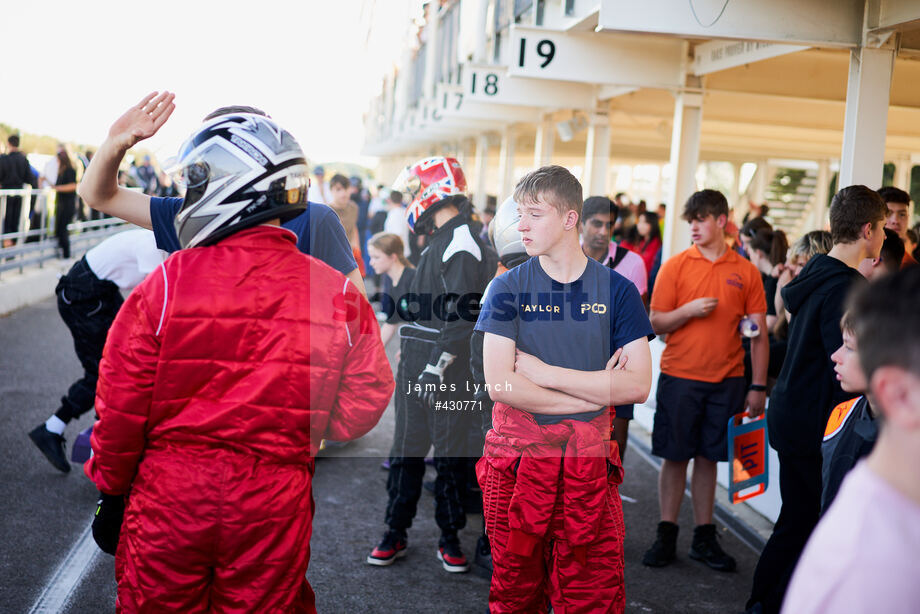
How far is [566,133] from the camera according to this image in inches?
508

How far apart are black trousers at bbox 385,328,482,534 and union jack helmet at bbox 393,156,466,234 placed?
649 millimetres

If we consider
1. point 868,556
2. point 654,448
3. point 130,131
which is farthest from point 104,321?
point 868,556

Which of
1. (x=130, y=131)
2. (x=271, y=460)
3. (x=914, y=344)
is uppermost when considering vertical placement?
(x=130, y=131)

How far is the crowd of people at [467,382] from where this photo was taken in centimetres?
224

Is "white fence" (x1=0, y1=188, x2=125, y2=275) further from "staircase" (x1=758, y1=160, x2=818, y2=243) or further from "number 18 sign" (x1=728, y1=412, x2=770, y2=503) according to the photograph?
"staircase" (x1=758, y1=160, x2=818, y2=243)

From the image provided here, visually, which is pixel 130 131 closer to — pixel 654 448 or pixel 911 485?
pixel 911 485

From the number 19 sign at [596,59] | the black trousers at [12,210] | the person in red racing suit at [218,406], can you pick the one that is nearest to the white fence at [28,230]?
the black trousers at [12,210]

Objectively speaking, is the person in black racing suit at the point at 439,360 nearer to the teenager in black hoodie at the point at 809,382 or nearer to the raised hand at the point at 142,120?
the teenager in black hoodie at the point at 809,382

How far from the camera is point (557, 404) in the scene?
313 centimetres

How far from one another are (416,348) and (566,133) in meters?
8.57

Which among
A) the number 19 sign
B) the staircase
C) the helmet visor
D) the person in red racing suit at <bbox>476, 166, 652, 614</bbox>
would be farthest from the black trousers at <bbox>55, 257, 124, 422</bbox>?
the staircase

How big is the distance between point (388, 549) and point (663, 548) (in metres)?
1.58

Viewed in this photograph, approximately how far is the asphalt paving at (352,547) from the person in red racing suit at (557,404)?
54.9 inches

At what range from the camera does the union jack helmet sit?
16.1 feet
